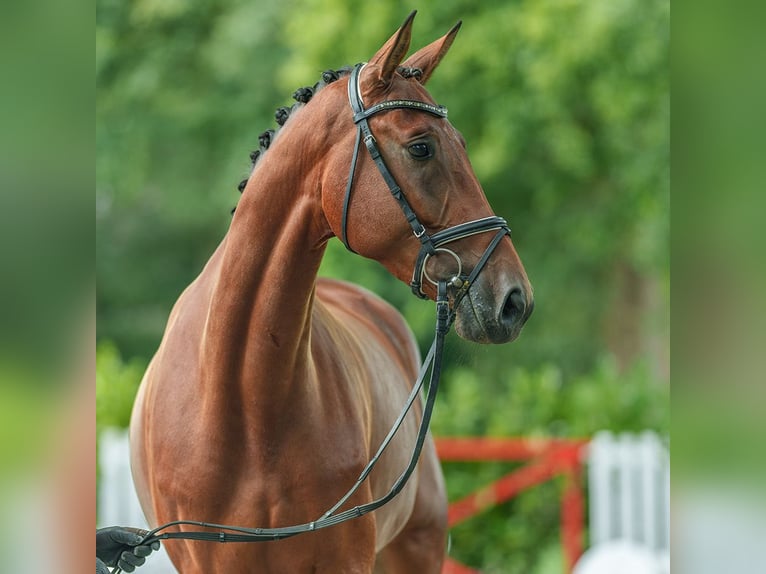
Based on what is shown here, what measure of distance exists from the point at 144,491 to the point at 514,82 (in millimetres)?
6159

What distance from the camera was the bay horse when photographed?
2150mm

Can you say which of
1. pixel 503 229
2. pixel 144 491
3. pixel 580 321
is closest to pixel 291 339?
pixel 503 229

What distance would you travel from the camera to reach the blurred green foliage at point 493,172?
7.65 m

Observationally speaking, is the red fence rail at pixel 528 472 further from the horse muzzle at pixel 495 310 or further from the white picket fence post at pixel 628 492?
the horse muzzle at pixel 495 310

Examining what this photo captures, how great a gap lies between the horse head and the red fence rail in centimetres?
501

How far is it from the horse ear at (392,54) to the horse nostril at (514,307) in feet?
1.90

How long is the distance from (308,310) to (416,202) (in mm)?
440

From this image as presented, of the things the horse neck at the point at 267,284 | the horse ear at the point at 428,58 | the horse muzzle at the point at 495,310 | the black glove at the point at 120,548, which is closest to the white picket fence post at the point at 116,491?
the black glove at the point at 120,548

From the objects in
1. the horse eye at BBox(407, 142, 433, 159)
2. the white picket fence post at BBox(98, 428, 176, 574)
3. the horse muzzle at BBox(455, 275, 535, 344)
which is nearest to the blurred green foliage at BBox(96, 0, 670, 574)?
the white picket fence post at BBox(98, 428, 176, 574)

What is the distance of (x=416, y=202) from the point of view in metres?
2.15

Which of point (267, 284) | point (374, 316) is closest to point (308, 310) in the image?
point (267, 284)

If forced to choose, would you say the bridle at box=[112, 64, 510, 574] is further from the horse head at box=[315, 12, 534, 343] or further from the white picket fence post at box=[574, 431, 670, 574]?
the white picket fence post at box=[574, 431, 670, 574]
